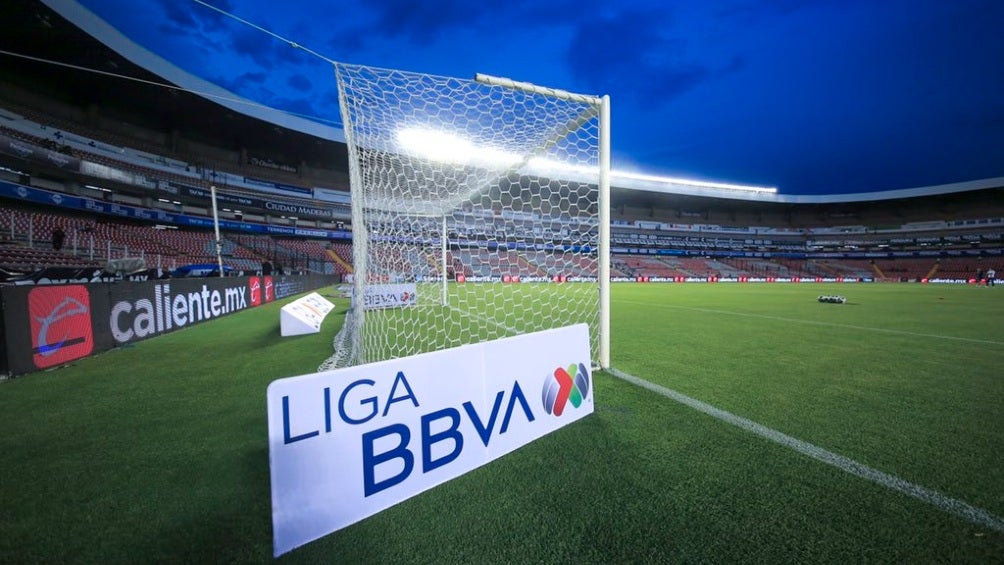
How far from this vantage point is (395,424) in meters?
1.54

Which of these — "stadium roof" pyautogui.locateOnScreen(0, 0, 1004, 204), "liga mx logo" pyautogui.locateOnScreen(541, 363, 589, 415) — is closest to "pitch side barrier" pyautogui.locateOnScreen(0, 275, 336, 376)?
"stadium roof" pyautogui.locateOnScreen(0, 0, 1004, 204)

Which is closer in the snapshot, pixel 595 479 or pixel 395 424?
pixel 395 424

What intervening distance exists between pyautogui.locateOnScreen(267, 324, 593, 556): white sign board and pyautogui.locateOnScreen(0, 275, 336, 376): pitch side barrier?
14.9 feet

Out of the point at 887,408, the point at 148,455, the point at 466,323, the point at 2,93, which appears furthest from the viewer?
the point at 2,93

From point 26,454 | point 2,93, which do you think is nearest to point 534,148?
point 26,454

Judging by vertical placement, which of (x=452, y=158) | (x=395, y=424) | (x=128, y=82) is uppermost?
(x=128, y=82)

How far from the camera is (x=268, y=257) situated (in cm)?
2389

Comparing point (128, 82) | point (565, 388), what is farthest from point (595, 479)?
point (128, 82)

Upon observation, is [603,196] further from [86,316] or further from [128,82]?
[128,82]

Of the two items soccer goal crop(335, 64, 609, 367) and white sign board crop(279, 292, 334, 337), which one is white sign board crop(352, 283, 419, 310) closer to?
soccer goal crop(335, 64, 609, 367)

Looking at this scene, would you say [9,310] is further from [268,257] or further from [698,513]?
[268,257]

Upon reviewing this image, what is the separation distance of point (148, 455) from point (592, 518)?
240cm

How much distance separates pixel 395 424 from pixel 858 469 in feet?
7.27

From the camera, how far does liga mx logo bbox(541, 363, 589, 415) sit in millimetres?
2182
